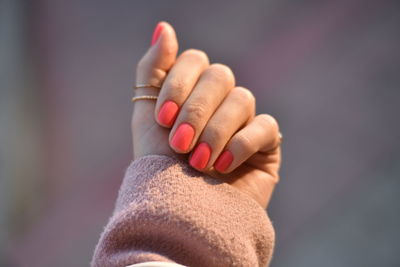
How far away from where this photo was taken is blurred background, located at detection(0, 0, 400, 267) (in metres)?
1.00

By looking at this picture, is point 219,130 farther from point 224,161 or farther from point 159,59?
point 159,59

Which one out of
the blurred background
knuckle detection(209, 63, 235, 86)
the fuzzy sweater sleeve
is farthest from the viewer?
the blurred background

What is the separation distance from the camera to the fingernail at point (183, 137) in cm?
49

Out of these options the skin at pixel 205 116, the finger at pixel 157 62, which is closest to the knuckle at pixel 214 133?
the skin at pixel 205 116

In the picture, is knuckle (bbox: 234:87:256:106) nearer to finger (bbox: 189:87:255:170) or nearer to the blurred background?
finger (bbox: 189:87:255:170)

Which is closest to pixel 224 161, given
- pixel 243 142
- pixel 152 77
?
pixel 243 142

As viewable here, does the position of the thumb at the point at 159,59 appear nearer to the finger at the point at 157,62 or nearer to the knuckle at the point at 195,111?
the finger at the point at 157,62

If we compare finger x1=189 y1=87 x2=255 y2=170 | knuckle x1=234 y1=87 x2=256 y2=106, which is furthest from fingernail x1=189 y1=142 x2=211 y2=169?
knuckle x1=234 y1=87 x2=256 y2=106

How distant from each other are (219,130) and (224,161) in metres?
0.04

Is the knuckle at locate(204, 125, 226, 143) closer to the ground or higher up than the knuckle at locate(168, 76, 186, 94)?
closer to the ground

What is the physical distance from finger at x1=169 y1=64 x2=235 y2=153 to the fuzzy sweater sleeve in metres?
0.04

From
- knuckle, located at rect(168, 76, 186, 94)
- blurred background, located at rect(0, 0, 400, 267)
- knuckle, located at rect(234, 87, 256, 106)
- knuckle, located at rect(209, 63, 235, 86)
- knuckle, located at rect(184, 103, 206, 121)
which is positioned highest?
knuckle, located at rect(209, 63, 235, 86)

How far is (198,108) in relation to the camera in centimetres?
50

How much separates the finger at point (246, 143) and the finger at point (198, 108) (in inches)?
1.9
